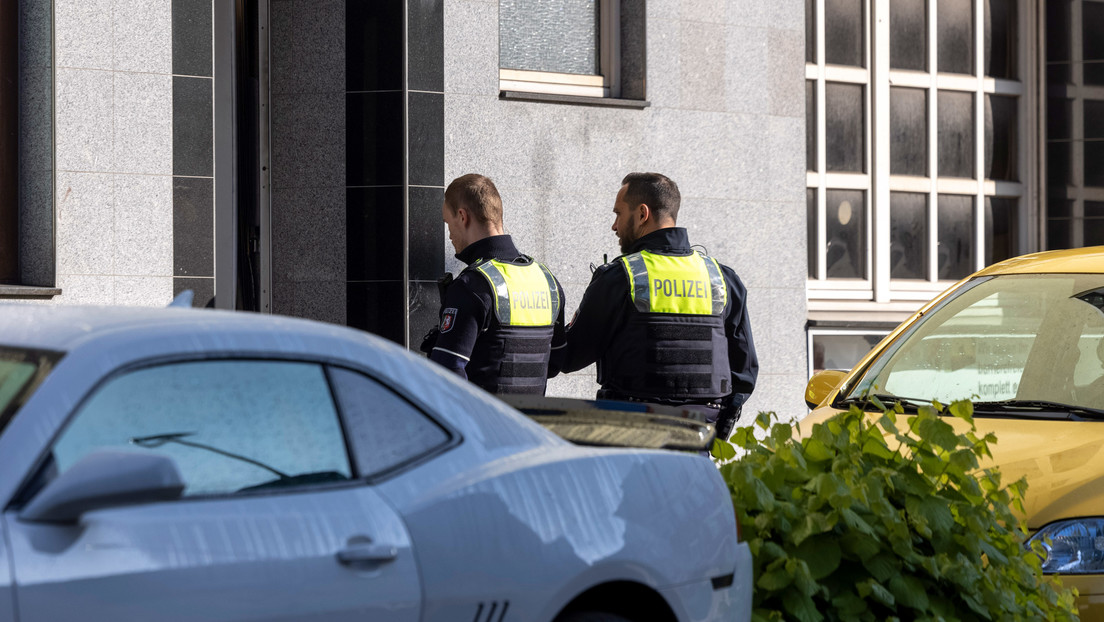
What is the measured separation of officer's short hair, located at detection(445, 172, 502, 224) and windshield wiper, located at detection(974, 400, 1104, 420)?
7.09ft

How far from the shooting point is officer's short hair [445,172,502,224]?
5652 millimetres

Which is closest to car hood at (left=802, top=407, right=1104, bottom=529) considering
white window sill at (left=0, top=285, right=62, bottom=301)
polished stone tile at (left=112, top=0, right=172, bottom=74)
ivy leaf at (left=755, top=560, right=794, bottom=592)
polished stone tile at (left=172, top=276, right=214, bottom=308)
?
ivy leaf at (left=755, top=560, right=794, bottom=592)

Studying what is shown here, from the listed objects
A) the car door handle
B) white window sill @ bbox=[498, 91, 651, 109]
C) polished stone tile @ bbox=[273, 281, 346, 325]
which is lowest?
the car door handle

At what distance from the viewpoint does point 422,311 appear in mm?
8391

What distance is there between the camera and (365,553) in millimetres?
2707

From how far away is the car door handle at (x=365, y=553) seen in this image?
8.82ft

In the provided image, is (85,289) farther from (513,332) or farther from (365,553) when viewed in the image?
(365,553)

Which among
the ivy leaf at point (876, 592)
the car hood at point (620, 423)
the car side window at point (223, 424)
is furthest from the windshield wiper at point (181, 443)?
the ivy leaf at point (876, 592)

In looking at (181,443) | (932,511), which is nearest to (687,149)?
(932,511)

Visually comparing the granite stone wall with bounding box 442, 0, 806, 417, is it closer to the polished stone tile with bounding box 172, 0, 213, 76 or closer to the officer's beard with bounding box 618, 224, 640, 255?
the polished stone tile with bounding box 172, 0, 213, 76

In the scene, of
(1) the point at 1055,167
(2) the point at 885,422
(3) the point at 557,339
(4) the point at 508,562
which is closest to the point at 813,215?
(1) the point at 1055,167

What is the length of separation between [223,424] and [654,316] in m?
3.21

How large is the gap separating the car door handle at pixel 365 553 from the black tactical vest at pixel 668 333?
3.05 m

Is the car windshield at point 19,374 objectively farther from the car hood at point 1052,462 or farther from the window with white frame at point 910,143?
the window with white frame at point 910,143
